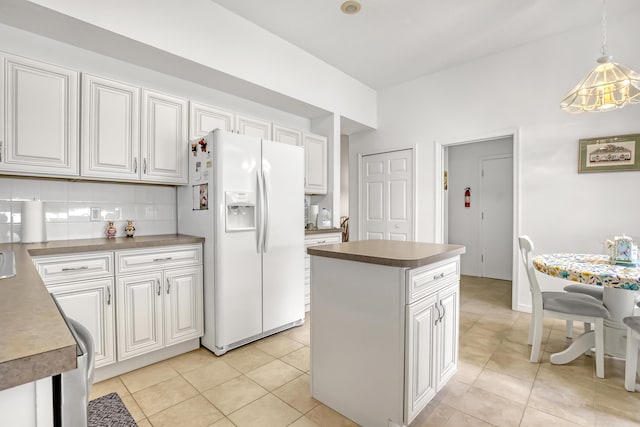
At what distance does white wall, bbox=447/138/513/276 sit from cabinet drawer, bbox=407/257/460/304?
384 centimetres

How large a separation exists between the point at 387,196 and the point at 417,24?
2215 millimetres

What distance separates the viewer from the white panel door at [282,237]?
110 inches

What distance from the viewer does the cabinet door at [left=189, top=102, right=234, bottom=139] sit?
2.85m

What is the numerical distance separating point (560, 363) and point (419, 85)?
3494 mm

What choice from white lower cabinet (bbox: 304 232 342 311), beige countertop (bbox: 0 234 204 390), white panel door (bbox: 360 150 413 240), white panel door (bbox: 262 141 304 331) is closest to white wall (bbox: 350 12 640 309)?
white panel door (bbox: 360 150 413 240)

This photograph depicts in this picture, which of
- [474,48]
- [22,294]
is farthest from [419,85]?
[22,294]

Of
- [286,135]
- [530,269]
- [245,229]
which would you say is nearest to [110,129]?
[245,229]

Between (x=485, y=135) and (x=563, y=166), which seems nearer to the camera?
(x=563, y=166)

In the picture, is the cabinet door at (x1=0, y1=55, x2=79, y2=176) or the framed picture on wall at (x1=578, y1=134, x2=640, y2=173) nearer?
the cabinet door at (x1=0, y1=55, x2=79, y2=176)

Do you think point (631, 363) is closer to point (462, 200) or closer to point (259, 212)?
point (259, 212)

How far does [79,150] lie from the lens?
2.28 m

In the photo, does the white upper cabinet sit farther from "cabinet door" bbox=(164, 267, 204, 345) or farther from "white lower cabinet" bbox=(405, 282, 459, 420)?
"white lower cabinet" bbox=(405, 282, 459, 420)

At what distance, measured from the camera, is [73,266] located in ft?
6.59

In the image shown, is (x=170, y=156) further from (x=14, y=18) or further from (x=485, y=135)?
(x=485, y=135)
